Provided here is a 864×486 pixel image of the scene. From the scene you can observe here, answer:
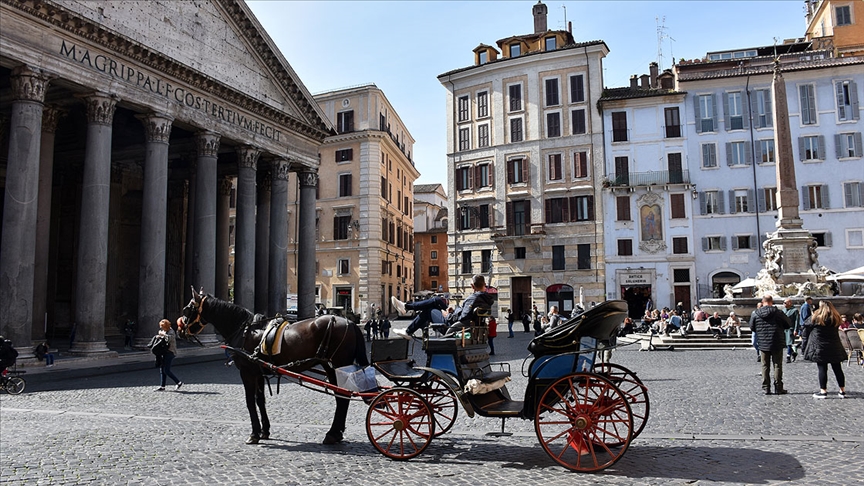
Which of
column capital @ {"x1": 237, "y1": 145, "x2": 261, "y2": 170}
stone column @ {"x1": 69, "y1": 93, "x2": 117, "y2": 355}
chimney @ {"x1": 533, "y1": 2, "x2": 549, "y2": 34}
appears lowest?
stone column @ {"x1": 69, "y1": 93, "x2": 117, "y2": 355}

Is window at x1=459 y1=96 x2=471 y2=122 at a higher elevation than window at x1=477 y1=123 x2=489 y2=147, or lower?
higher

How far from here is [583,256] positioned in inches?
1395

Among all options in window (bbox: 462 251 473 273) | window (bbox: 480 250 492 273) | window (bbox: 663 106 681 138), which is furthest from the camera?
window (bbox: 462 251 473 273)

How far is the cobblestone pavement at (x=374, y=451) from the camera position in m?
5.67

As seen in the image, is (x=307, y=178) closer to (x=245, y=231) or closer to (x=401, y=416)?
(x=245, y=231)

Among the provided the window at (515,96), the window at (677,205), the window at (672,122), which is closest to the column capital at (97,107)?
the window at (515,96)

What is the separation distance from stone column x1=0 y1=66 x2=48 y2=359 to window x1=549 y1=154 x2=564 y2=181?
2711 centimetres

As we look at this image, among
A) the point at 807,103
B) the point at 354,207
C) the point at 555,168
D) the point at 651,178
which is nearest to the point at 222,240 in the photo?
the point at 354,207

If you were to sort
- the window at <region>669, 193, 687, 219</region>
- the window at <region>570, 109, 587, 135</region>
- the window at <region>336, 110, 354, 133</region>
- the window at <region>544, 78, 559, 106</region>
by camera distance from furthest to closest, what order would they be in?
the window at <region>336, 110, 354, 133</region>, the window at <region>544, 78, 559, 106</region>, the window at <region>570, 109, 587, 135</region>, the window at <region>669, 193, 687, 219</region>

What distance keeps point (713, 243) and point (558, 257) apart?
8494 millimetres

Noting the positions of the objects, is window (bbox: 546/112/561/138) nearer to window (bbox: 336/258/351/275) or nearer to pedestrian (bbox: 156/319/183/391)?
window (bbox: 336/258/351/275)

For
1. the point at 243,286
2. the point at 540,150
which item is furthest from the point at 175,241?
the point at 540,150

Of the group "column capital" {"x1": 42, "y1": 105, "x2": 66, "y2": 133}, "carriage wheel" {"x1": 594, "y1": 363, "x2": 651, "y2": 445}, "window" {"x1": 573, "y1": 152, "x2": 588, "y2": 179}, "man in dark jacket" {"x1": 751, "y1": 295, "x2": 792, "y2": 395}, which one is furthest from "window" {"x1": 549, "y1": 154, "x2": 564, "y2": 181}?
"carriage wheel" {"x1": 594, "y1": 363, "x2": 651, "y2": 445}

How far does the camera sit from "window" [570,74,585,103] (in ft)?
119
